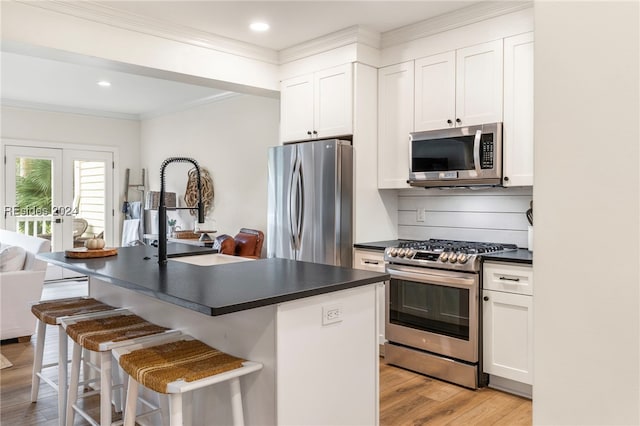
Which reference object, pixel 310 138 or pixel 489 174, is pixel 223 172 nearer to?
pixel 310 138

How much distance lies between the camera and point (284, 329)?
183 cm

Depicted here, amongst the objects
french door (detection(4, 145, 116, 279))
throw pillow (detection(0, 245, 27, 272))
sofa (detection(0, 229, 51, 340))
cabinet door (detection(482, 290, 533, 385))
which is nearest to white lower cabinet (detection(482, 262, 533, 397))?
cabinet door (detection(482, 290, 533, 385))

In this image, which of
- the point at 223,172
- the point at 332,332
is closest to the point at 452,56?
the point at 332,332

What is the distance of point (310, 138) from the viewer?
429 cm

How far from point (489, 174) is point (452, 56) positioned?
37.9 inches

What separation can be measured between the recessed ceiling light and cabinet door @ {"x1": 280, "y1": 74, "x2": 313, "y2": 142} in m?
0.61

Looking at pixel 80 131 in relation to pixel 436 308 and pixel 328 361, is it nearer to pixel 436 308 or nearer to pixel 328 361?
pixel 436 308

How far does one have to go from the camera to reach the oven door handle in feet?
10.4

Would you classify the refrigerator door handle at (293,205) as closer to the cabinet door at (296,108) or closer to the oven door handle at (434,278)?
the cabinet door at (296,108)

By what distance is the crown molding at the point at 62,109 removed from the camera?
698 centimetres

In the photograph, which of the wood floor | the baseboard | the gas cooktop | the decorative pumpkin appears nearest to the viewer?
the wood floor

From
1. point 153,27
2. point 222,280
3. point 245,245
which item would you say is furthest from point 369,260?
point 153,27

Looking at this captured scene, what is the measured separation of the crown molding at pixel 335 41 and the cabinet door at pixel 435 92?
0.47 metres

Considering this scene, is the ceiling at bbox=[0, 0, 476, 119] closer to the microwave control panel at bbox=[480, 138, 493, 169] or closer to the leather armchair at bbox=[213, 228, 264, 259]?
the microwave control panel at bbox=[480, 138, 493, 169]
